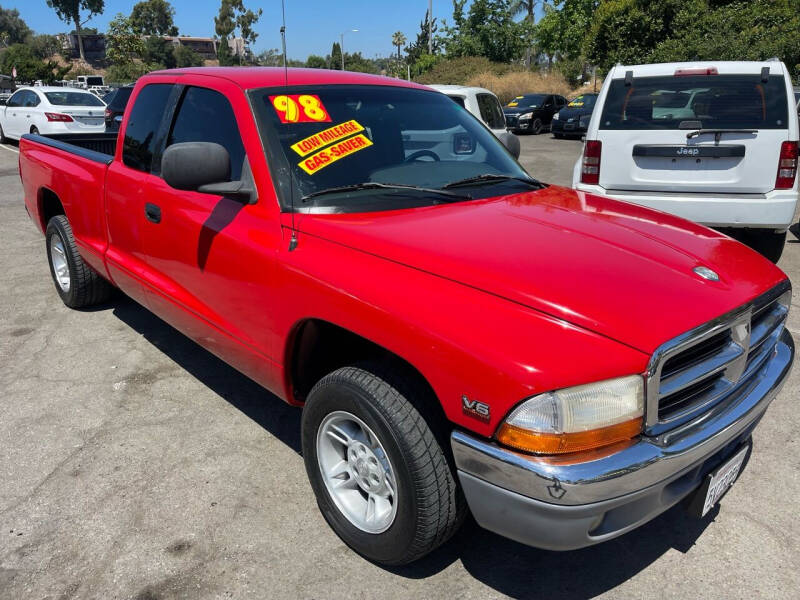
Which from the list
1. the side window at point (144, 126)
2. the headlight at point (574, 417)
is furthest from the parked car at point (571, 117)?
the headlight at point (574, 417)

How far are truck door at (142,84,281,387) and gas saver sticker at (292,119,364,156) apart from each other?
283mm

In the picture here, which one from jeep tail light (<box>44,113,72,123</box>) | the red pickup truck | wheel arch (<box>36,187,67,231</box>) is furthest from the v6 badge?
jeep tail light (<box>44,113,72,123</box>)

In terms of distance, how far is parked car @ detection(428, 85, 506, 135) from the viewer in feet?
32.0

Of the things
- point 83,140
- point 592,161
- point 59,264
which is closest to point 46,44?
point 83,140

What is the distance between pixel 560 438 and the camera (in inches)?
74.2

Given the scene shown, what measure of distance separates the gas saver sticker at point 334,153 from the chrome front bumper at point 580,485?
4.60 ft

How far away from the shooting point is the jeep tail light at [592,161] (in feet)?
19.9

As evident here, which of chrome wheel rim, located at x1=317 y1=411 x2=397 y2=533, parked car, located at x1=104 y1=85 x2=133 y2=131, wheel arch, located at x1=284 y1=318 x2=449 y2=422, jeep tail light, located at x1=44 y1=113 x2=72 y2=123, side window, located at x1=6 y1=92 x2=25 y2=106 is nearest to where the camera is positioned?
chrome wheel rim, located at x1=317 y1=411 x2=397 y2=533

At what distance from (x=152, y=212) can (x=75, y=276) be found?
1873 millimetres

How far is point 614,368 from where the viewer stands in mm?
1874

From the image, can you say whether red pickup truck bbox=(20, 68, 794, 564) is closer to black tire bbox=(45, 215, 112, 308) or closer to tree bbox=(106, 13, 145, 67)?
black tire bbox=(45, 215, 112, 308)

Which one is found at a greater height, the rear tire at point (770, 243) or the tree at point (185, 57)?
the tree at point (185, 57)

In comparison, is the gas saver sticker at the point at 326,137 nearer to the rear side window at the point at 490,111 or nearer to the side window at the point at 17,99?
the rear side window at the point at 490,111

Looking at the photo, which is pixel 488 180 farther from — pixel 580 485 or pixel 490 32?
pixel 490 32
